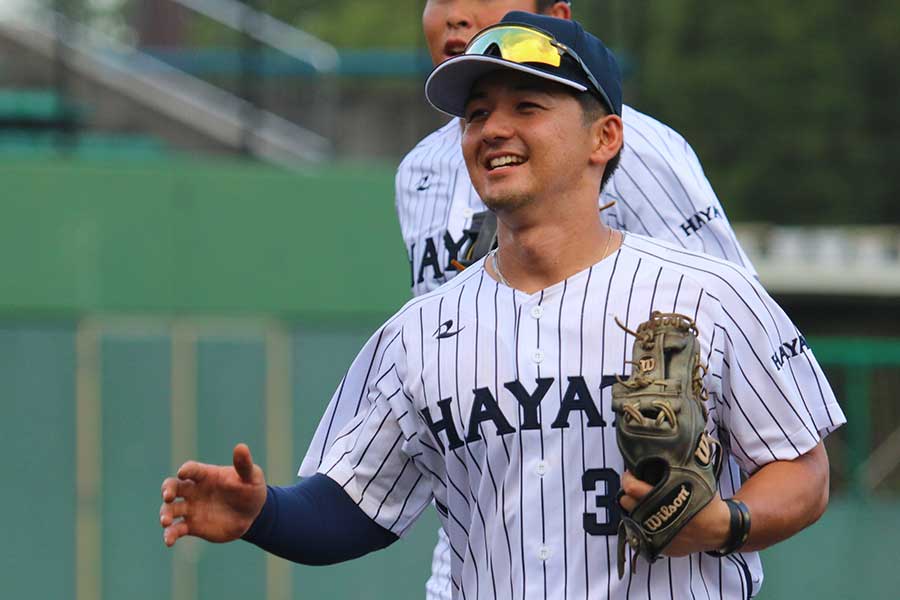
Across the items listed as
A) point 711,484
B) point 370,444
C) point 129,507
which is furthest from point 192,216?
point 711,484

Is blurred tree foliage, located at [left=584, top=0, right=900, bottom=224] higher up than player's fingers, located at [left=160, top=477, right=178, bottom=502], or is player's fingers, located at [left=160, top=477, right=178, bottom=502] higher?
blurred tree foliage, located at [left=584, top=0, right=900, bottom=224]

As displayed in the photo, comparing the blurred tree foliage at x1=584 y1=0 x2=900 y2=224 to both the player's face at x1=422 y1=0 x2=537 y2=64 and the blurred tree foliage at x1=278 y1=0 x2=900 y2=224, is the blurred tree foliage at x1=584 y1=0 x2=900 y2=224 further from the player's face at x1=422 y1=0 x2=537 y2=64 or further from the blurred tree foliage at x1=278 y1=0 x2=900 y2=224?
the player's face at x1=422 y1=0 x2=537 y2=64

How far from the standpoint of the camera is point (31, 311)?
10.5 metres

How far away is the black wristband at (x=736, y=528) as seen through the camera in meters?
2.81

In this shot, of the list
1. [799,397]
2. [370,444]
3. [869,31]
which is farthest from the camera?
[869,31]

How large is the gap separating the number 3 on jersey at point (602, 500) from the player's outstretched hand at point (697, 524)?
5.9 inches

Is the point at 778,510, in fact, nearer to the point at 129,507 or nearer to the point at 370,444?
the point at 370,444

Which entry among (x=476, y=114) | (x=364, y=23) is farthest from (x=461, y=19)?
(x=364, y=23)

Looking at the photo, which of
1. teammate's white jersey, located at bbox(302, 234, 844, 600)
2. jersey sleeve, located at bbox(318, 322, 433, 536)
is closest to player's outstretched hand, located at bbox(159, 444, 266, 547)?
jersey sleeve, located at bbox(318, 322, 433, 536)

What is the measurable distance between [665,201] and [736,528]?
116 cm

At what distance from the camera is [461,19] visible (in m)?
4.04

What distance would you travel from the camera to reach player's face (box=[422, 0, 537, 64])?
4.04m

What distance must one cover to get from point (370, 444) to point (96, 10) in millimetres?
10542

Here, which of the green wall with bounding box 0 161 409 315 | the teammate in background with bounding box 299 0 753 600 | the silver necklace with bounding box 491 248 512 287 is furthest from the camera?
the green wall with bounding box 0 161 409 315
